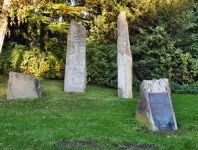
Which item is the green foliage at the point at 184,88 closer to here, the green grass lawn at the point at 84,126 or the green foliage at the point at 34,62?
the green grass lawn at the point at 84,126

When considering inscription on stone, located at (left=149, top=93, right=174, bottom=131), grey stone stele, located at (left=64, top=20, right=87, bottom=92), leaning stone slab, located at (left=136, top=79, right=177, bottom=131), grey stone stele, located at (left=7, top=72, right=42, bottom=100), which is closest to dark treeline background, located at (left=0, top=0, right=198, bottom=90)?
grey stone stele, located at (left=64, top=20, right=87, bottom=92)

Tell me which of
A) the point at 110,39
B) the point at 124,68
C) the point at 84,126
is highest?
the point at 110,39

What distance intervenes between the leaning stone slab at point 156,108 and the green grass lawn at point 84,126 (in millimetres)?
254

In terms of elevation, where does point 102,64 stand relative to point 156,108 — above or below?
above

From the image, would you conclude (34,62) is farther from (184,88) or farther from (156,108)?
(156,108)

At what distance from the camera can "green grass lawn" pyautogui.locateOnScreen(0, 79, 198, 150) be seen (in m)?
8.11

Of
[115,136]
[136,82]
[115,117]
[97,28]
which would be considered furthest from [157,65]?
[115,136]

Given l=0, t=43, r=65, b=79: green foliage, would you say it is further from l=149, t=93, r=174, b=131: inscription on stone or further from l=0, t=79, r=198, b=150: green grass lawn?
l=149, t=93, r=174, b=131: inscription on stone

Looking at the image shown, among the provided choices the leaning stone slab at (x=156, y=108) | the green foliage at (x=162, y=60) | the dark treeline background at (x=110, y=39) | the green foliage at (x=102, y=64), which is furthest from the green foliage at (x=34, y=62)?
the leaning stone slab at (x=156, y=108)

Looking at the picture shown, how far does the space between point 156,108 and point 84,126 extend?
1.77 metres

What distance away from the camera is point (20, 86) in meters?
13.5

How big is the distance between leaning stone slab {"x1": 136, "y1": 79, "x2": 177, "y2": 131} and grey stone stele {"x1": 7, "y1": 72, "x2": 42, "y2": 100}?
4774mm

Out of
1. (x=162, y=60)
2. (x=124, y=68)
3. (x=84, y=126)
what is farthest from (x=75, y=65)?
(x=84, y=126)

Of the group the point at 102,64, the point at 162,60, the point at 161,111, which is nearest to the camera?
the point at 161,111
